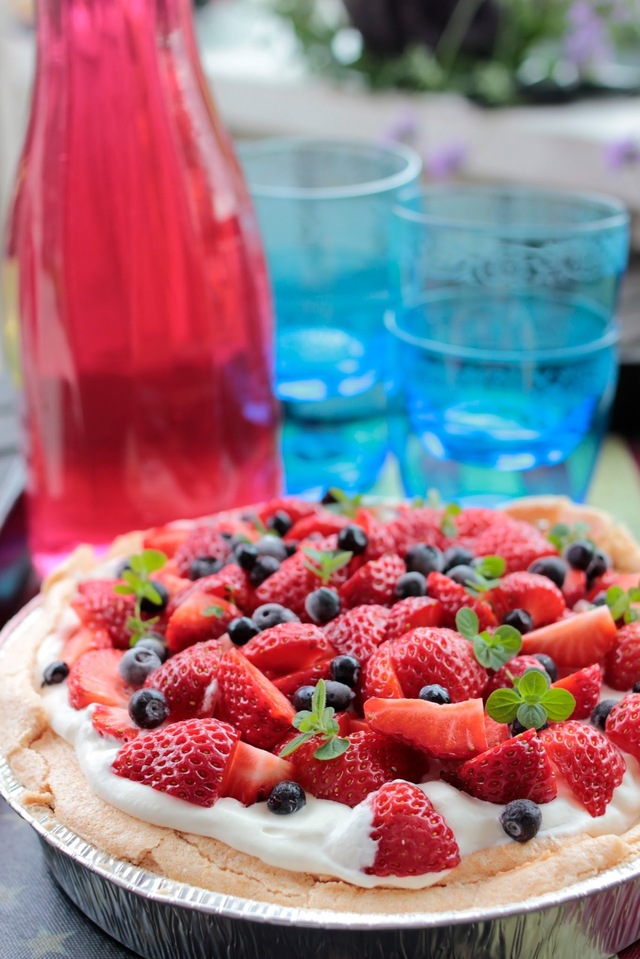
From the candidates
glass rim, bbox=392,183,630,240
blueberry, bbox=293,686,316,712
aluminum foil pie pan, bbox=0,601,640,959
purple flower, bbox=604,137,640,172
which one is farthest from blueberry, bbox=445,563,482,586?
purple flower, bbox=604,137,640,172

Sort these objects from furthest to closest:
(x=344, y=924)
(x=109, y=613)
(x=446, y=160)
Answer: (x=446, y=160), (x=109, y=613), (x=344, y=924)

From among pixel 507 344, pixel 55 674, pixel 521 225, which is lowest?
pixel 55 674

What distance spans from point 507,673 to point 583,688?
0.20 feet

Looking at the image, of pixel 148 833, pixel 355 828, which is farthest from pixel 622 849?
pixel 148 833

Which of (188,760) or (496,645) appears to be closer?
(188,760)

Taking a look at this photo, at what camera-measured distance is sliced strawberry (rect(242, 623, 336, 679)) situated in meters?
0.92

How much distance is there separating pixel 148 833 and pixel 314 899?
14 cm

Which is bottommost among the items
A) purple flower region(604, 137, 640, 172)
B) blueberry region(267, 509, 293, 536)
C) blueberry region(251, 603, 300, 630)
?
blueberry region(267, 509, 293, 536)

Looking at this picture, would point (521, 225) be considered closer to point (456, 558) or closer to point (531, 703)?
point (456, 558)

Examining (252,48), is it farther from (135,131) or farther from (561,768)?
(561,768)

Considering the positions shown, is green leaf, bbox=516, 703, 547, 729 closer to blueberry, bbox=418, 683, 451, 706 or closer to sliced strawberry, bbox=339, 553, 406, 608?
blueberry, bbox=418, 683, 451, 706

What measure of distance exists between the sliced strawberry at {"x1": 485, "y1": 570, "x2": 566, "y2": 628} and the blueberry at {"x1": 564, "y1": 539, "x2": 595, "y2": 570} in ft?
0.26

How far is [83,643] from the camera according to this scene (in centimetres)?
103

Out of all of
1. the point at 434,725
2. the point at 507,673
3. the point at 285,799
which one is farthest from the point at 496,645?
the point at 285,799
